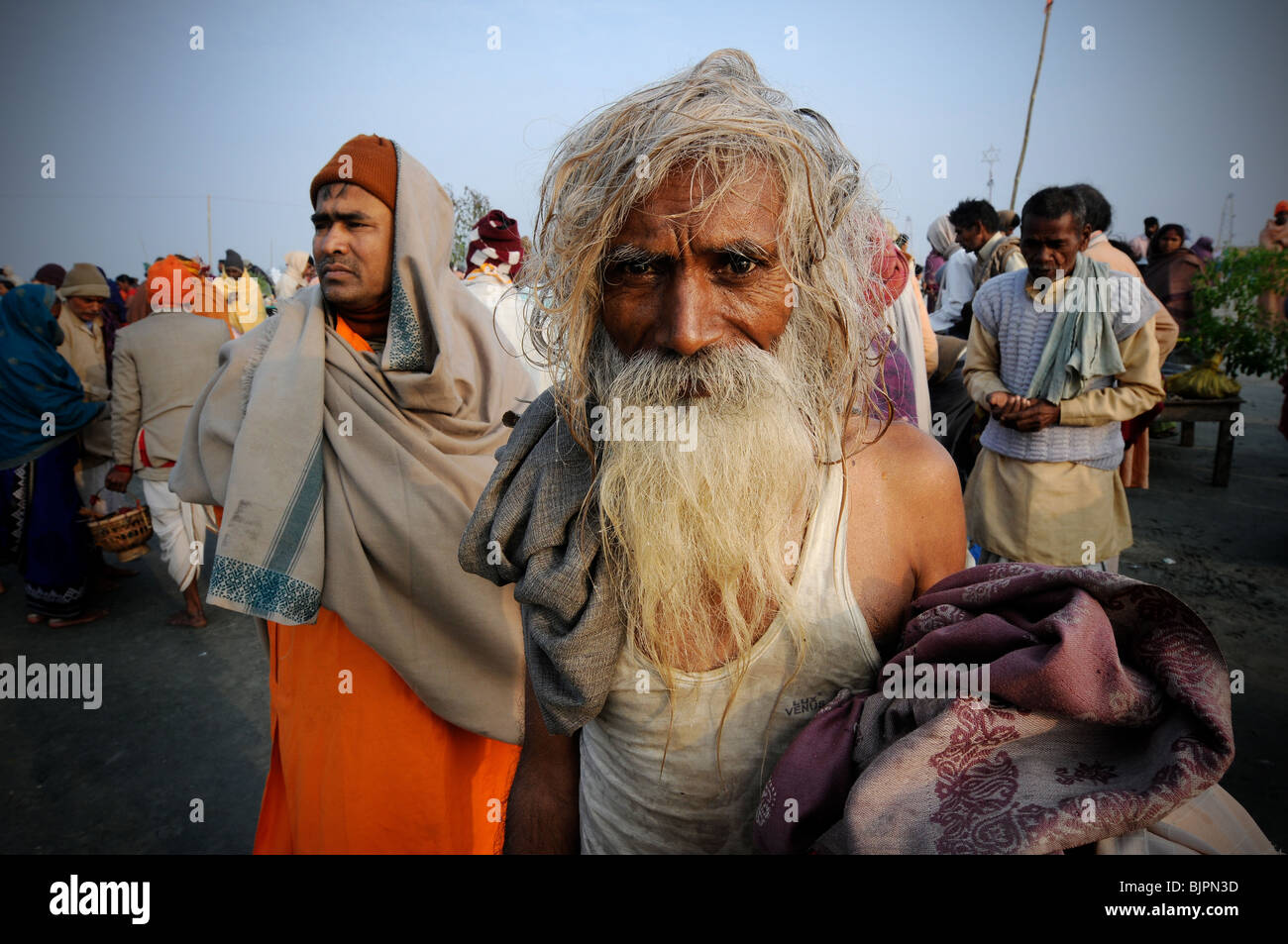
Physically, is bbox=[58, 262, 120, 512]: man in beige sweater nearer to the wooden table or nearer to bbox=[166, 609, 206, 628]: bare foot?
bbox=[166, 609, 206, 628]: bare foot

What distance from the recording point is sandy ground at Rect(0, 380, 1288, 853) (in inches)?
138

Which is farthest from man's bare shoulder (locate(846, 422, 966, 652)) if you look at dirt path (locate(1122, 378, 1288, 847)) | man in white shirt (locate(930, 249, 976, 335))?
man in white shirt (locate(930, 249, 976, 335))

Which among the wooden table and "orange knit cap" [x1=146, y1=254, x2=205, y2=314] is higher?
"orange knit cap" [x1=146, y1=254, x2=205, y2=314]

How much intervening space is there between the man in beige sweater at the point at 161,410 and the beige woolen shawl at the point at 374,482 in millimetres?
3382

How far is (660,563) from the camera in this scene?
133 cm

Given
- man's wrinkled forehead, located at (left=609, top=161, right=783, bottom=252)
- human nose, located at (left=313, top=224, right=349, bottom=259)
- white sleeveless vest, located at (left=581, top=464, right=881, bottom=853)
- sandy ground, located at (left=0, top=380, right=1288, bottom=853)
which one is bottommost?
sandy ground, located at (left=0, top=380, right=1288, bottom=853)

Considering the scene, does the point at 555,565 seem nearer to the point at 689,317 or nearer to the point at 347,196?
the point at 689,317

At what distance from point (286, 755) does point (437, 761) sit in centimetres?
54

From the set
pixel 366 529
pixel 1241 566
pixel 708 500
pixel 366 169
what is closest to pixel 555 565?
pixel 708 500

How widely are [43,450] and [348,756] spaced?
544cm

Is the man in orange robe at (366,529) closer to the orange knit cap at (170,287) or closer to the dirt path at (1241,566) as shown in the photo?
the dirt path at (1241,566)

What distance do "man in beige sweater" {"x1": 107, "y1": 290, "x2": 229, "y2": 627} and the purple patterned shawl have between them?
556 centimetres

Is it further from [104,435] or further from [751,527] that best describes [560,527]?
[104,435]

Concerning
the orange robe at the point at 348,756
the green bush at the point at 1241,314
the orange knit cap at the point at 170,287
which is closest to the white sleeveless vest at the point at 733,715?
the orange robe at the point at 348,756
